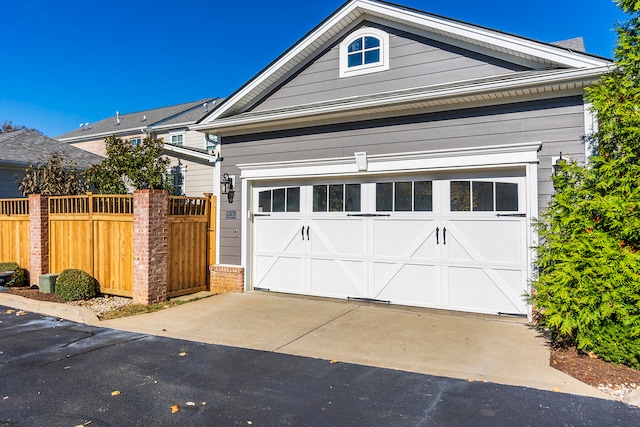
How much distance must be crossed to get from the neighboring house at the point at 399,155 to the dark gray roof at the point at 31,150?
27.0 ft

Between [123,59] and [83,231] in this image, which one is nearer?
[83,231]

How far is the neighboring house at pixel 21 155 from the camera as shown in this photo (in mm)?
13232

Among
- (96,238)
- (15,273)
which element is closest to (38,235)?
(15,273)

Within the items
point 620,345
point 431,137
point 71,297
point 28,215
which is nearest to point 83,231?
point 71,297

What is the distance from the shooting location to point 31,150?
49.0 ft

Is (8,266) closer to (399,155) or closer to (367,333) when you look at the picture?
(367,333)

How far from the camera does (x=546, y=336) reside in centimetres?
583

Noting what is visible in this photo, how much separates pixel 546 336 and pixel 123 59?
23676 mm

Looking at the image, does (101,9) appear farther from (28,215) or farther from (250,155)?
(250,155)

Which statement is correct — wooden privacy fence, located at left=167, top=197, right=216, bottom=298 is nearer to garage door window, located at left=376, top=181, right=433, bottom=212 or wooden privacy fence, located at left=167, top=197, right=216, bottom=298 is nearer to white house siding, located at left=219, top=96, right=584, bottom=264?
white house siding, located at left=219, top=96, right=584, bottom=264

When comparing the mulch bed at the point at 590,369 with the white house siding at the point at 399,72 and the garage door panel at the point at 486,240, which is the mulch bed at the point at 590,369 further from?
the white house siding at the point at 399,72

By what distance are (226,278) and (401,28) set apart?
6.17 m

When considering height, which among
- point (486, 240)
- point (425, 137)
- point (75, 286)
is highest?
point (425, 137)

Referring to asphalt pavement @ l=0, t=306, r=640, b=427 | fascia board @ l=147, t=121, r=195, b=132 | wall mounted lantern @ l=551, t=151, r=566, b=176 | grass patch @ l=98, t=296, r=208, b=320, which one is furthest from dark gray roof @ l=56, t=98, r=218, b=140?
wall mounted lantern @ l=551, t=151, r=566, b=176
